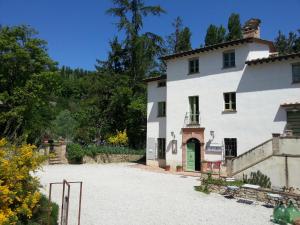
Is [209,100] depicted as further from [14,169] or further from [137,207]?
[14,169]

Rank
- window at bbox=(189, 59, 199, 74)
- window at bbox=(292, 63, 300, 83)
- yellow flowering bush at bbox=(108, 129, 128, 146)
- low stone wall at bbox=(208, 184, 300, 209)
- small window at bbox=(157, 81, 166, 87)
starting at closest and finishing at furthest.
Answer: low stone wall at bbox=(208, 184, 300, 209)
window at bbox=(292, 63, 300, 83)
window at bbox=(189, 59, 199, 74)
small window at bbox=(157, 81, 166, 87)
yellow flowering bush at bbox=(108, 129, 128, 146)

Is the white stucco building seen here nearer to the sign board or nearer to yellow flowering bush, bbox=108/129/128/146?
the sign board

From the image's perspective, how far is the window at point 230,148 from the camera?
76.9ft

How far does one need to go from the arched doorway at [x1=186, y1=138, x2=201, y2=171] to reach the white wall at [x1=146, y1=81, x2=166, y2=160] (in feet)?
10.8

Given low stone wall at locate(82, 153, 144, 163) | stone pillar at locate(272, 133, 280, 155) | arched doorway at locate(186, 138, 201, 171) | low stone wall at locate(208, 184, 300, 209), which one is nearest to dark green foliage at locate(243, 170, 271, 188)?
stone pillar at locate(272, 133, 280, 155)

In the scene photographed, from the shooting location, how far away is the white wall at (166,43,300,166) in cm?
2155

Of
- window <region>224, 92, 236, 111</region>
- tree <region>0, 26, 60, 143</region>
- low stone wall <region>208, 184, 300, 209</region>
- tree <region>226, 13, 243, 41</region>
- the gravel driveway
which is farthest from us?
tree <region>226, 13, 243, 41</region>

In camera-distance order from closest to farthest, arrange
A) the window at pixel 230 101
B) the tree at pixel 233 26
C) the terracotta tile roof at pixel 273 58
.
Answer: the terracotta tile roof at pixel 273 58, the window at pixel 230 101, the tree at pixel 233 26

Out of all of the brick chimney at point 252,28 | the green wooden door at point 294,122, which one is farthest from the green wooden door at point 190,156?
the brick chimney at point 252,28

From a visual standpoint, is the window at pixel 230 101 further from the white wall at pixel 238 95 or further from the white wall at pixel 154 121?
the white wall at pixel 154 121

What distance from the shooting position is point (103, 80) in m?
39.6

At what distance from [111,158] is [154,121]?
20.6 ft

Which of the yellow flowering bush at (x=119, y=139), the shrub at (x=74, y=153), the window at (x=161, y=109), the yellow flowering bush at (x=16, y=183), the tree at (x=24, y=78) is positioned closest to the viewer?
the yellow flowering bush at (x=16, y=183)

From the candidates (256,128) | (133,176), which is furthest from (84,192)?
(256,128)
